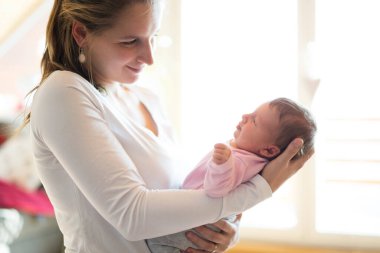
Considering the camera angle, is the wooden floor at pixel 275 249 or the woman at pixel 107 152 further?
the wooden floor at pixel 275 249

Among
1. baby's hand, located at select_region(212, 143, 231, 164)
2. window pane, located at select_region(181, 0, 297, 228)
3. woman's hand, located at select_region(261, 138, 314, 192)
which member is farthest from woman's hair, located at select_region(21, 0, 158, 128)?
window pane, located at select_region(181, 0, 297, 228)

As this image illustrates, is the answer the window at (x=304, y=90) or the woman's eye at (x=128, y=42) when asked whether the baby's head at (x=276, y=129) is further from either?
the window at (x=304, y=90)

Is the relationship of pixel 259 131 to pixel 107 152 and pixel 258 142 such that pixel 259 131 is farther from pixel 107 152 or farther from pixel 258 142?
pixel 107 152

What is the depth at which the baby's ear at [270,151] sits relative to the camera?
121cm

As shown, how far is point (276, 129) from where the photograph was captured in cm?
120

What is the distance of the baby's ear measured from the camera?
1.21m

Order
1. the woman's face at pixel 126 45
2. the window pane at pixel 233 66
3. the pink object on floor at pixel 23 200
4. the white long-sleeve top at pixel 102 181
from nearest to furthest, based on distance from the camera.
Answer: the white long-sleeve top at pixel 102 181
the woman's face at pixel 126 45
the pink object on floor at pixel 23 200
the window pane at pixel 233 66

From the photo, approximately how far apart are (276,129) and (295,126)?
47mm

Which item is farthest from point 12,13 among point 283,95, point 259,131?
point 259,131

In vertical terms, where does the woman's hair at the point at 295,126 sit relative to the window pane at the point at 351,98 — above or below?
above

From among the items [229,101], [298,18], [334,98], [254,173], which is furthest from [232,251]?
[254,173]

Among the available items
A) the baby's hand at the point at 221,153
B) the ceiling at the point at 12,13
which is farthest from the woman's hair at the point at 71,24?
the ceiling at the point at 12,13

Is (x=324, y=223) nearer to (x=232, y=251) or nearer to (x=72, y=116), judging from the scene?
(x=232, y=251)

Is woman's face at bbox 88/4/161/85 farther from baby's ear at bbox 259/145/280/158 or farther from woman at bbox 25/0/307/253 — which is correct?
baby's ear at bbox 259/145/280/158
